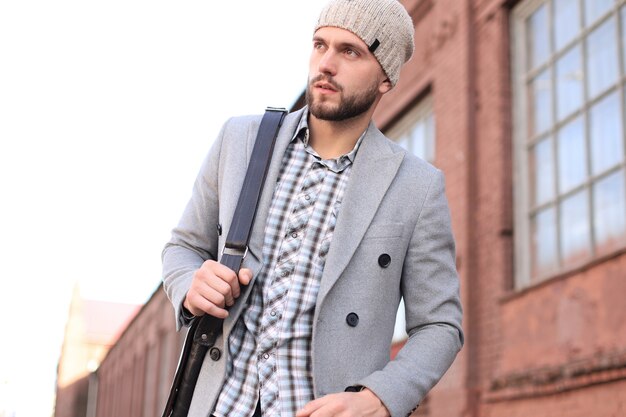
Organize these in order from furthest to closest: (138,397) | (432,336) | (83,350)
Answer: (83,350)
(138,397)
(432,336)

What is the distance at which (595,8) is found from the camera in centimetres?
693

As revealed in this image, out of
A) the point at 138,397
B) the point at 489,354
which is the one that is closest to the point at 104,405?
the point at 138,397

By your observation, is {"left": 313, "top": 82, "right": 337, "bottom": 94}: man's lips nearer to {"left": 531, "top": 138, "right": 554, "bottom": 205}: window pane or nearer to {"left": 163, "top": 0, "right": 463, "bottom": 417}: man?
{"left": 163, "top": 0, "right": 463, "bottom": 417}: man

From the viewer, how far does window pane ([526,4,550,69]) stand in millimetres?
7703

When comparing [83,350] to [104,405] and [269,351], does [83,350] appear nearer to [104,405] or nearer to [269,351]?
[104,405]

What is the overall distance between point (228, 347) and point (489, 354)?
19.2 ft

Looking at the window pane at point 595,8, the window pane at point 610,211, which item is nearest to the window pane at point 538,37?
the window pane at point 595,8

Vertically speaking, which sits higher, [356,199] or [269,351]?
[356,199]

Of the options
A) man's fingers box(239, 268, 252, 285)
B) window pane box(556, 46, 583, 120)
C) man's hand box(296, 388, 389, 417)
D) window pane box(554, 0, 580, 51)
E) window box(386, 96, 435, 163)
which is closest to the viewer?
man's hand box(296, 388, 389, 417)

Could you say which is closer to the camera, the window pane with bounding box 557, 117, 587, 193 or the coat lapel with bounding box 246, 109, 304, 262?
the coat lapel with bounding box 246, 109, 304, 262

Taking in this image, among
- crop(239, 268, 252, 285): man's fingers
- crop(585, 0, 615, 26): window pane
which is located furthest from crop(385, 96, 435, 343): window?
crop(239, 268, 252, 285): man's fingers

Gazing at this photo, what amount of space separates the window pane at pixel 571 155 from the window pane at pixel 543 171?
117 millimetres

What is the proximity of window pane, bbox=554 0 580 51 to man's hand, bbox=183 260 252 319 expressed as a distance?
570 centimetres

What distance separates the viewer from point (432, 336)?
230 centimetres
